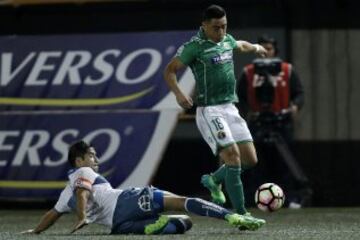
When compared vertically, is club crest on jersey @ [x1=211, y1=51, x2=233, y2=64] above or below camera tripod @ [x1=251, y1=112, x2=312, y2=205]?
above

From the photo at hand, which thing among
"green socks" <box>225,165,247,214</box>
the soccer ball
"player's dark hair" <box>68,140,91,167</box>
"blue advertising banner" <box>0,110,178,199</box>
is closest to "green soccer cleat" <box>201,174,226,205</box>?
the soccer ball

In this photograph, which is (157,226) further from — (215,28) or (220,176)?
(215,28)

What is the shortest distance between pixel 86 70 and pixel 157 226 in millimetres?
5322

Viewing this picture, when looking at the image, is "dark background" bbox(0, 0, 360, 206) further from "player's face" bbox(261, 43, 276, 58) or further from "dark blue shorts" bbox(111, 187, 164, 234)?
"dark blue shorts" bbox(111, 187, 164, 234)

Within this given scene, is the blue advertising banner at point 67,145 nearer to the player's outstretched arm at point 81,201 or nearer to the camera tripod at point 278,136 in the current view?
the camera tripod at point 278,136

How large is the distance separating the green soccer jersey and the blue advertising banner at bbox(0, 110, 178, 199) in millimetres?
3808

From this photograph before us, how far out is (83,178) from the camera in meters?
9.98

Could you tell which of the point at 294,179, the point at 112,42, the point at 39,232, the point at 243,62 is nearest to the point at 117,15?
the point at 112,42

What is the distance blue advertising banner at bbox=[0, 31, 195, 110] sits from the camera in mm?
14555

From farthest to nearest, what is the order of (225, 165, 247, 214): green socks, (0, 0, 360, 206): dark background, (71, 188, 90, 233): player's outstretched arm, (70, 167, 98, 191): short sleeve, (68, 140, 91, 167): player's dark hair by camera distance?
(0, 0, 360, 206): dark background
(225, 165, 247, 214): green socks
(68, 140, 91, 167): player's dark hair
(70, 167, 98, 191): short sleeve
(71, 188, 90, 233): player's outstretched arm

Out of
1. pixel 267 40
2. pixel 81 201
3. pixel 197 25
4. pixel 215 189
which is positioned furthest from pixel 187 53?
pixel 197 25

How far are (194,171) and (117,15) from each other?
2211 millimetres

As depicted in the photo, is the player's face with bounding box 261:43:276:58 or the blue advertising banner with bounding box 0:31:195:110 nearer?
the player's face with bounding box 261:43:276:58

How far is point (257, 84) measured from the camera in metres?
14.4
